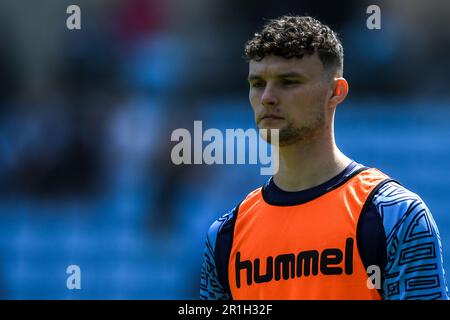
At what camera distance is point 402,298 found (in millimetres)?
2678

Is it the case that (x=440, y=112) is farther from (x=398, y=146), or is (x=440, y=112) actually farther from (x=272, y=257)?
(x=272, y=257)

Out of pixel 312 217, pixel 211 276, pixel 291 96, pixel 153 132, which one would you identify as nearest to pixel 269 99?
pixel 291 96

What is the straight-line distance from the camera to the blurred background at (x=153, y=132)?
26.7 feet

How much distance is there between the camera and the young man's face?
3010mm

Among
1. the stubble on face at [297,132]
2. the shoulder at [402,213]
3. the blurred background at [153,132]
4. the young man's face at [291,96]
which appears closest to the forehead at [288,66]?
the young man's face at [291,96]

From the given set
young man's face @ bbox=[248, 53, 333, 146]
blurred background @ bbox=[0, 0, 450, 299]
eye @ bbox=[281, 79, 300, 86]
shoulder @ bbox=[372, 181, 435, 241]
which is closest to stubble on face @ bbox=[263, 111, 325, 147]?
young man's face @ bbox=[248, 53, 333, 146]

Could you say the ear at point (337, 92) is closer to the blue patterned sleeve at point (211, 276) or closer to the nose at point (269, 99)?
the nose at point (269, 99)

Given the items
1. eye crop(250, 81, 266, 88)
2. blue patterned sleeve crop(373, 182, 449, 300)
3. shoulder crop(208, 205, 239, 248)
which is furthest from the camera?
shoulder crop(208, 205, 239, 248)

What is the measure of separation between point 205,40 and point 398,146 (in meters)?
2.23

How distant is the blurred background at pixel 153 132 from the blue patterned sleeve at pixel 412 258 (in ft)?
17.2

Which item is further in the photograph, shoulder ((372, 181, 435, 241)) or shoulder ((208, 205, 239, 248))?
shoulder ((208, 205, 239, 248))

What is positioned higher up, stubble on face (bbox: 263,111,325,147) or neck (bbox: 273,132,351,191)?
stubble on face (bbox: 263,111,325,147)

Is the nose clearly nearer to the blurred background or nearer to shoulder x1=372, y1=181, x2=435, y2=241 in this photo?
shoulder x1=372, y1=181, x2=435, y2=241
